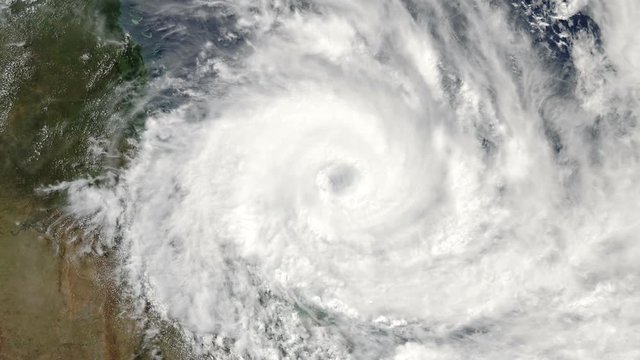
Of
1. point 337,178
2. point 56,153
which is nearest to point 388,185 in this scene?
point 337,178

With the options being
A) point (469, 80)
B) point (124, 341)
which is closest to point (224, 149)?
point (124, 341)

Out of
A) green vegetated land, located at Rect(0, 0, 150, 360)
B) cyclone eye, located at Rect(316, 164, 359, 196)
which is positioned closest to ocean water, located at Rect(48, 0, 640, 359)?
cyclone eye, located at Rect(316, 164, 359, 196)

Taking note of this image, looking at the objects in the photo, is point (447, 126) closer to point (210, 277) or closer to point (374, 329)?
point (374, 329)

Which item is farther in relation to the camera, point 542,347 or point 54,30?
point 54,30

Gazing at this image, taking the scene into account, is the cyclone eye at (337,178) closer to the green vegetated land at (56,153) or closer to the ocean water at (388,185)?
the ocean water at (388,185)

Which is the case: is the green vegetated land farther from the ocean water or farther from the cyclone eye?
the cyclone eye

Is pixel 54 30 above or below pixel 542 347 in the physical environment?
below
